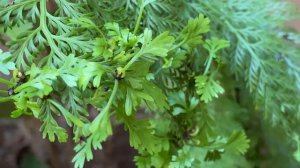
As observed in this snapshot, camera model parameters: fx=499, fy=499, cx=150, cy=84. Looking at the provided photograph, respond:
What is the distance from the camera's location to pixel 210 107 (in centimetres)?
82

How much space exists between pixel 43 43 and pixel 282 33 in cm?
44

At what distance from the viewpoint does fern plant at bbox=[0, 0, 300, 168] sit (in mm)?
464

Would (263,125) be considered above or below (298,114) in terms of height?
below

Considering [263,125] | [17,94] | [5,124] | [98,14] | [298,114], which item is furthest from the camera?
[5,124]

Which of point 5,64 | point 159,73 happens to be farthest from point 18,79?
point 159,73

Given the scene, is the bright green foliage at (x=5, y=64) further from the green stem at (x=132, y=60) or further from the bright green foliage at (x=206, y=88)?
the bright green foliage at (x=206, y=88)

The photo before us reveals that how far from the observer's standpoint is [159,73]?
62 cm

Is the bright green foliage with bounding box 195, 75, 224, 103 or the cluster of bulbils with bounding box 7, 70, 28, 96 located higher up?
the cluster of bulbils with bounding box 7, 70, 28, 96

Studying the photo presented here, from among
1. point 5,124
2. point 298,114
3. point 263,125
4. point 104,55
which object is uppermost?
point 104,55

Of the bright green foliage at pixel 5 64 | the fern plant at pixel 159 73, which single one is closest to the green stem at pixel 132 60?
the fern plant at pixel 159 73

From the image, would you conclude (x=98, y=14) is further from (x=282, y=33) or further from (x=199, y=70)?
(x=282, y=33)

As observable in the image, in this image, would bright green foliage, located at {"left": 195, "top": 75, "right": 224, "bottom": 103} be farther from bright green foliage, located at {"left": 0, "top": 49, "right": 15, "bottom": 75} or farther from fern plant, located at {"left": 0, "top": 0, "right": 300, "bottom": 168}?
bright green foliage, located at {"left": 0, "top": 49, "right": 15, "bottom": 75}

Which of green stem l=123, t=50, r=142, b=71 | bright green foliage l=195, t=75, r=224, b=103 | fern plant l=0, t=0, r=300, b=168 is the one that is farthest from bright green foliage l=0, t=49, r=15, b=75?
bright green foliage l=195, t=75, r=224, b=103

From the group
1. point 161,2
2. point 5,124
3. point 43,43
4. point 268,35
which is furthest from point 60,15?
point 5,124
